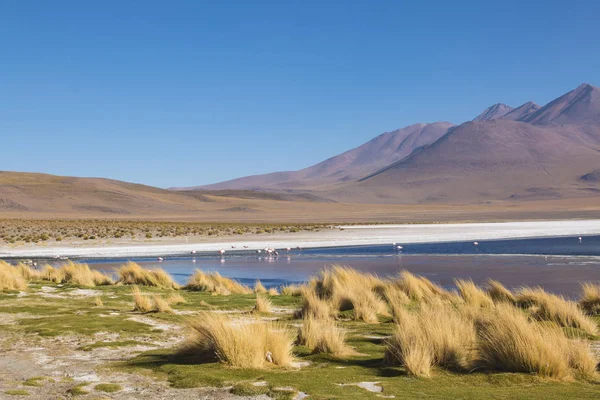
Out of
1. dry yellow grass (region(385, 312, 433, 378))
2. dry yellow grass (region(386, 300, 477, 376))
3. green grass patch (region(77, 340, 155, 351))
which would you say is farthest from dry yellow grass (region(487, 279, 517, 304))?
green grass patch (region(77, 340, 155, 351))

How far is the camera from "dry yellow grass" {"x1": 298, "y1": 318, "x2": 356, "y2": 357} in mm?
8680

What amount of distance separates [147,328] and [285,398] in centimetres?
487

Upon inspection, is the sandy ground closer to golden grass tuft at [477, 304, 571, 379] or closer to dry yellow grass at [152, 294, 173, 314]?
dry yellow grass at [152, 294, 173, 314]

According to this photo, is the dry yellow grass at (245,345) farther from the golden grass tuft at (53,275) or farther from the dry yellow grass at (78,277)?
the golden grass tuft at (53,275)

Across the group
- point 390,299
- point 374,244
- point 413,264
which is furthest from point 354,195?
point 390,299

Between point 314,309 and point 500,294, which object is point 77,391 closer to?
point 314,309

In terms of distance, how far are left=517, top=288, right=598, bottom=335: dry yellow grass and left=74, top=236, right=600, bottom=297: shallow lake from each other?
4.66 m

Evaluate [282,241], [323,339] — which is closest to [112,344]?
[323,339]

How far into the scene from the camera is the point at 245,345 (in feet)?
25.9

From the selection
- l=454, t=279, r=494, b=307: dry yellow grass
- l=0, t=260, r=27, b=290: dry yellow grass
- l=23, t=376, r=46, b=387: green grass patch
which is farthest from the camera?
l=0, t=260, r=27, b=290: dry yellow grass

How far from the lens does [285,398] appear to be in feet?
21.5

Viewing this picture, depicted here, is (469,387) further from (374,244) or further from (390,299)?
(374,244)

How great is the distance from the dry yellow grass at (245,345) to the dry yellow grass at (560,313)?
4883mm

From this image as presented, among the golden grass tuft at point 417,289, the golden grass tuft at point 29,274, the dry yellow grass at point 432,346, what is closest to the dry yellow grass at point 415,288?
the golden grass tuft at point 417,289
